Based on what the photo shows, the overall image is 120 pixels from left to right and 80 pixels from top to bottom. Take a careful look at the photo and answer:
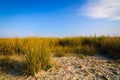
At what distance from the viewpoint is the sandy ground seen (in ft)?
14.2

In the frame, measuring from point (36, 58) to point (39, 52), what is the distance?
0.23 m

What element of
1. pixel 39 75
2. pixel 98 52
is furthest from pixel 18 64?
pixel 98 52

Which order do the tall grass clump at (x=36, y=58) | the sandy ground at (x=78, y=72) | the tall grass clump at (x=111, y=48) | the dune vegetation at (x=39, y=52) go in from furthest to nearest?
the tall grass clump at (x=111, y=48)
the dune vegetation at (x=39, y=52)
the tall grass clump at (x=36, y=58)
the sandy ground at (x=78, y=72)

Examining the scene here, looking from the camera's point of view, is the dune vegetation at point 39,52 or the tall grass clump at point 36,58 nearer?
the tall grass clump at point 36,58

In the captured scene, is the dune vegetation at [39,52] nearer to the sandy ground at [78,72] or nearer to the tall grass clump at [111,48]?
the tall grass clump at [111,48]

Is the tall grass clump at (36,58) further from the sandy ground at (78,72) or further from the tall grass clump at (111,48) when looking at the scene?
the tall grass clump at (111,48)

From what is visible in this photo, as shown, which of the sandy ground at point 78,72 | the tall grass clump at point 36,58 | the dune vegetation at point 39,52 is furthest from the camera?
the dune vegetation at point 39,52

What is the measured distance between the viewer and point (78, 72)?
4641mm

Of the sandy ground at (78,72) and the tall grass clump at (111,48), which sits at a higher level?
the tall grass clump at (111,48)

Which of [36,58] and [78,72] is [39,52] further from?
[78,72]

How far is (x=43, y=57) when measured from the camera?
4.84 m

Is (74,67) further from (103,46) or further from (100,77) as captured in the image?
(103,46)

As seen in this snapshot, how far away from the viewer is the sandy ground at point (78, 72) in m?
4.34

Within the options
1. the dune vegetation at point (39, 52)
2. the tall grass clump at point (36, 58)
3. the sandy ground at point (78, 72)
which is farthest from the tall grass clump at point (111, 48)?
the tall grass clump at point (36, 58)
